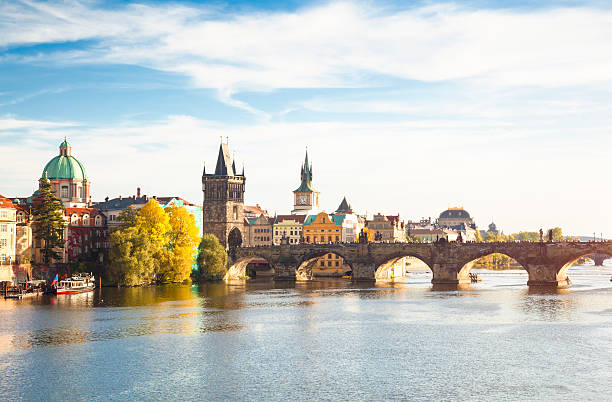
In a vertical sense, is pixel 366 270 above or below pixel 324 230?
below

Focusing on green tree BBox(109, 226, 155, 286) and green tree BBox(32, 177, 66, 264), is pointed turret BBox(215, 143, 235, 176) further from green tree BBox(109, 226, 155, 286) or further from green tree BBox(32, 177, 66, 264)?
green tree BBox(32, 177, 66, 264)

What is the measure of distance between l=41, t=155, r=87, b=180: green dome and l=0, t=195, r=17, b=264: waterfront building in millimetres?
45090

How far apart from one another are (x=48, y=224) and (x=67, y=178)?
43320mm

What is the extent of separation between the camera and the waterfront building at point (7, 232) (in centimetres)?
10319

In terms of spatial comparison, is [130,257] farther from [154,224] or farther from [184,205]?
[184,205]

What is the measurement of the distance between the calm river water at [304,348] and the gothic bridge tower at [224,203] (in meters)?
62.0

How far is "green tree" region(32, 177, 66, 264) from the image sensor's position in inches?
4309

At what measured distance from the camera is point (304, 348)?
203 ft

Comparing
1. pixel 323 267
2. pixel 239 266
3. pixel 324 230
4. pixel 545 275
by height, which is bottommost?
pixel 545 275

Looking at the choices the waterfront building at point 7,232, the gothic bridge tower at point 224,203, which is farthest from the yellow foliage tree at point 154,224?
the gothic bridge tower at point 224,203

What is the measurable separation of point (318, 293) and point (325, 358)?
2107 inches

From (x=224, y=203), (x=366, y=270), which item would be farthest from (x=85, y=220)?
(x=366, y=270)

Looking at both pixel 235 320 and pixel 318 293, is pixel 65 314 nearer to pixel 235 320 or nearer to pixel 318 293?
pixel 235 320

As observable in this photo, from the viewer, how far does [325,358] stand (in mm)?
58062
